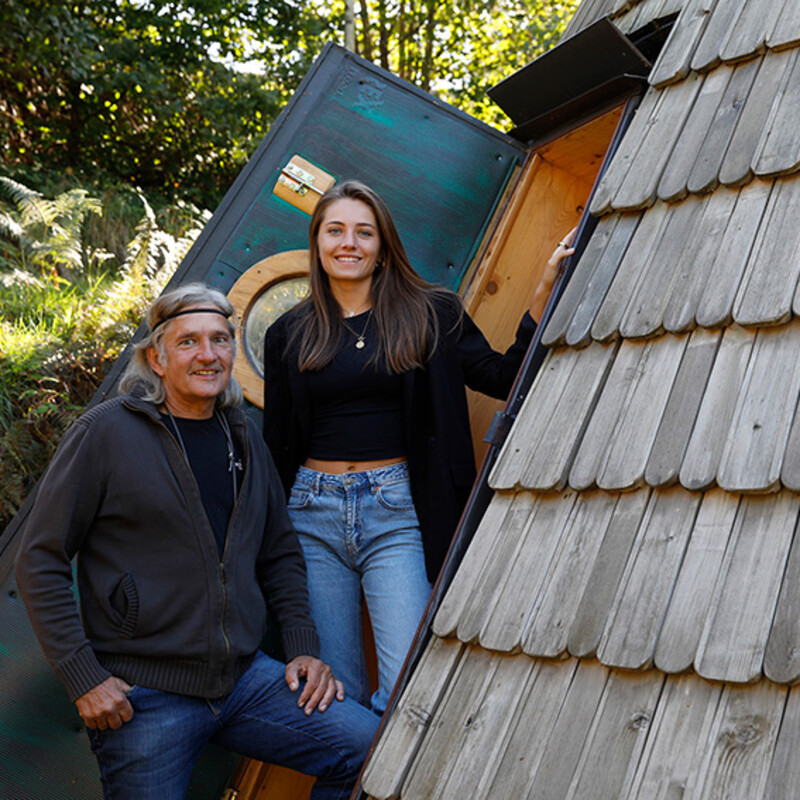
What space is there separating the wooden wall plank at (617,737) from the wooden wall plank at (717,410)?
0.44 metres

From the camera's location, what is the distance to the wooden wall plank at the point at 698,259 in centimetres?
228

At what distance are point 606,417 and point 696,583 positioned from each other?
21.5 inches

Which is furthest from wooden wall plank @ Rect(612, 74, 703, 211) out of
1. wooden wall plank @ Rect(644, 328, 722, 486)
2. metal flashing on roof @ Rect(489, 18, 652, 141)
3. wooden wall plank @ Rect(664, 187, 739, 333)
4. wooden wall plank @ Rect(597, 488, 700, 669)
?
wooden wall plank @ Rect(597, 488, 700, 669)

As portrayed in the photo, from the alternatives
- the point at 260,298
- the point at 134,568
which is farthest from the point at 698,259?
the point at 260,298

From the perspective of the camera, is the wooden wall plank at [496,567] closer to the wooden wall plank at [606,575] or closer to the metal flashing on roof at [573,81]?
the wooden wall plank at [606,575]

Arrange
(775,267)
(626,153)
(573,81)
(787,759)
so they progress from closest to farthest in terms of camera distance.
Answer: (787,759), (775,267), (626,153), (573,81)

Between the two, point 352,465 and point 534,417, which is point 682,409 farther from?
point 352,465

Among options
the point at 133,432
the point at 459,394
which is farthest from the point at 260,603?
the point at 459,394

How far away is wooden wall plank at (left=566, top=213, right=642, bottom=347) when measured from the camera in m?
2.53

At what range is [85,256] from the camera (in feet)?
25.5

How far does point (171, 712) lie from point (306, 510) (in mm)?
791

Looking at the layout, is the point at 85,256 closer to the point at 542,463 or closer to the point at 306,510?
the point at 306,510

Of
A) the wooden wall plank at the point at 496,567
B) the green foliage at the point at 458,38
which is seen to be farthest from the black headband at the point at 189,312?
the green foliage at the point at 458,38

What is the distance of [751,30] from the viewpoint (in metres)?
2.69
